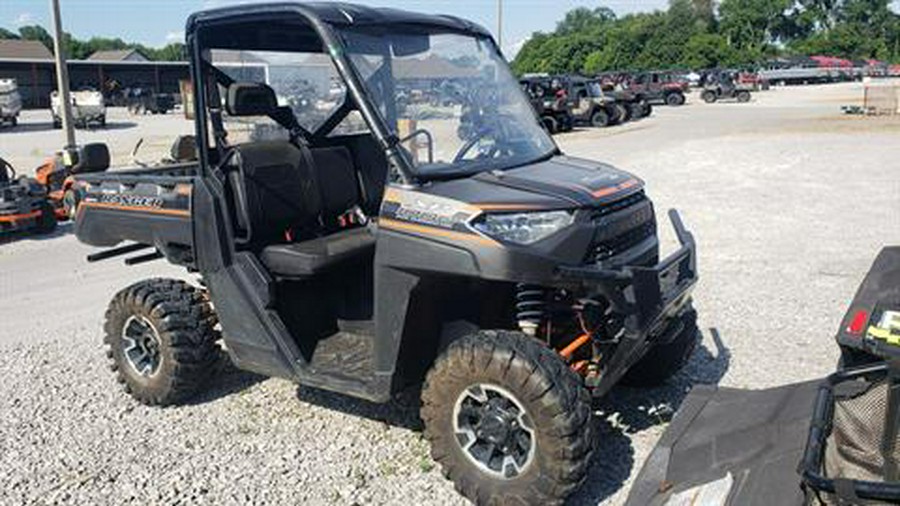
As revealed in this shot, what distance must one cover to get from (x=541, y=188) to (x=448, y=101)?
3.15 ft

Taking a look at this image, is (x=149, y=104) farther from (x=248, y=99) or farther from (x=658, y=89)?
(x=248, y=99)

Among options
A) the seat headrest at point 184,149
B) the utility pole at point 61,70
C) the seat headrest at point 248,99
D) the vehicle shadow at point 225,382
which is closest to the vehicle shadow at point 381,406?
the vehicle shadow at point 225,382

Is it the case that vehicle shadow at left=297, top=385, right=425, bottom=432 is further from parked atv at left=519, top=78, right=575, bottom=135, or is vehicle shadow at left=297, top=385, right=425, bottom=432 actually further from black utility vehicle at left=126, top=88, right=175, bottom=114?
black utility vehicle at left=126, top=88, right=175, bottom=114

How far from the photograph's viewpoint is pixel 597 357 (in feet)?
13.9

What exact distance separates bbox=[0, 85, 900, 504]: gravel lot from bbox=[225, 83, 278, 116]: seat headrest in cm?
188

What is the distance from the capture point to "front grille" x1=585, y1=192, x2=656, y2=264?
405 cm

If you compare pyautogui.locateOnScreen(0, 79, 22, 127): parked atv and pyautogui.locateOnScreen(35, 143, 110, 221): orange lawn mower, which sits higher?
pyautogui.locateOnScreen(0, 79, 22, 127): parked atv

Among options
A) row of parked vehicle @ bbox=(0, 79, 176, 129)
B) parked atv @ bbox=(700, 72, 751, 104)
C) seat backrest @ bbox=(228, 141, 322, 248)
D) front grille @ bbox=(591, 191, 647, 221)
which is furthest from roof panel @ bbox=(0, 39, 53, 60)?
front grille @ bbox=(591, 191, 647, 221)

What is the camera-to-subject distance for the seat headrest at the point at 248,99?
4.55 m

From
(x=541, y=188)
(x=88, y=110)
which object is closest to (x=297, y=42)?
(x=541, y=188)

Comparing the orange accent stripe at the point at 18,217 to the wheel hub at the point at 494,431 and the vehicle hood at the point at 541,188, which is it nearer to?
the vehicle hood at the point at 541,188

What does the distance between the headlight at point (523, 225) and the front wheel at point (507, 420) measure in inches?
18.7

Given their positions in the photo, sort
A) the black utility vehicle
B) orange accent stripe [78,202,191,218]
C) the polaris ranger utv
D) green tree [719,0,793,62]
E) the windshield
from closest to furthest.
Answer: the polaris ranger utv
the windshield
orange accent stripe [78,202,191,218]
the black utility vehicle
green tree [719,0,793,62]

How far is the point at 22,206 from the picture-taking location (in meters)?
11.4
